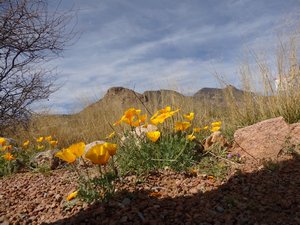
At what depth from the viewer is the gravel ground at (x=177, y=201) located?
2.05 meters

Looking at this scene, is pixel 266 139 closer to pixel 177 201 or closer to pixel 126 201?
pixel 177 201

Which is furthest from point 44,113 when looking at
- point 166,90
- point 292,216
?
point 292,216

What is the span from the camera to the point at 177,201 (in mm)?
2285

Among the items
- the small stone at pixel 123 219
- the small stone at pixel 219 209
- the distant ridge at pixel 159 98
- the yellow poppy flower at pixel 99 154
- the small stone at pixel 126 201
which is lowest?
the small stone at pixel 219 209

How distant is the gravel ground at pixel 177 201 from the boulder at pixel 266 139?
340 millimetres

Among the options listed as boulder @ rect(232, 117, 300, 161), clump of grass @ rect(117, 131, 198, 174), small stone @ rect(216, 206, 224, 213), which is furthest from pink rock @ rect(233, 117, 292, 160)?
small stone @ rect(216, 206, 224, 213)

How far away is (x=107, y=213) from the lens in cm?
206

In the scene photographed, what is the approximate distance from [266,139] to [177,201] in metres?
1.60

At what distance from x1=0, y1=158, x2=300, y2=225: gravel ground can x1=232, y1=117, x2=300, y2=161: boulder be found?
34 cm

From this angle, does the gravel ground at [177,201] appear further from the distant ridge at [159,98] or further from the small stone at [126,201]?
the distant ridge at [159,98]

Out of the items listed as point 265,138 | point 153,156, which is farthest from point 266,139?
point 153,156

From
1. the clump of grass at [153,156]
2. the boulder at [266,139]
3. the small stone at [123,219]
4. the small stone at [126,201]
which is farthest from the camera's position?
the boulder at [266,139]

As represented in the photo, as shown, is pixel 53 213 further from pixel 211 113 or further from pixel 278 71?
pixel 211 113

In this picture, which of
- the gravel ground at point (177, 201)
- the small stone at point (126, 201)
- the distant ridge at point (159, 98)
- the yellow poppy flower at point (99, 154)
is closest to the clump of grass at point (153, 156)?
the gravel ground at point (177, 201)
